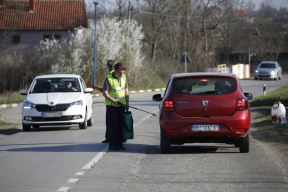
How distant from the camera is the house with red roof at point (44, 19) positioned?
76688 millimetres

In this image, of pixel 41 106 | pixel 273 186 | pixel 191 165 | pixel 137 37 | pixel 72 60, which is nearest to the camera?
pixel 273 186

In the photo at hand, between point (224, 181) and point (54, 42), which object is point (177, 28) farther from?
point (224, 181)

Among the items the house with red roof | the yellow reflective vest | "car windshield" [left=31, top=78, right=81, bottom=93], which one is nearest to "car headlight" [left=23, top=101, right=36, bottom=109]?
"car windshield" [left=31, top=78, right=81, bottom=93]

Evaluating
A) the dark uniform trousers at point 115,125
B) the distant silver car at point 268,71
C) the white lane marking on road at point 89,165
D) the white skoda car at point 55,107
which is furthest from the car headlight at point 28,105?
the distant silver car at point 268,71

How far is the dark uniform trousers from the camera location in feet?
53.2

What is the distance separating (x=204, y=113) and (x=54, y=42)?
135 feet

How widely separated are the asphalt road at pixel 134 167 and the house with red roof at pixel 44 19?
57921 millimetres

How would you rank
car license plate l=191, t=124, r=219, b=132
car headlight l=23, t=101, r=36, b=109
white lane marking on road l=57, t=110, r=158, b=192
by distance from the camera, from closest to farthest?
white lane marking on road l=57, t=110, r=158, b=192 → car license plate l=191, t=124, r=219, b=132 → car headlight l=23, t=101, r=36, b=109

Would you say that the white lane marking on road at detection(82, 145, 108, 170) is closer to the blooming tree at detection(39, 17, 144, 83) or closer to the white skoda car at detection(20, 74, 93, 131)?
the white skoda car at detection(20, 74, 93, 131)

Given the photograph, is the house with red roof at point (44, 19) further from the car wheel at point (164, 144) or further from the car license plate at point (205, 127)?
the car license plate at point (205, 127)

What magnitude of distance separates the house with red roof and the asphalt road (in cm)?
5792

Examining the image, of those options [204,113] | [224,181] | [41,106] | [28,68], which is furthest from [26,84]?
[224,181]

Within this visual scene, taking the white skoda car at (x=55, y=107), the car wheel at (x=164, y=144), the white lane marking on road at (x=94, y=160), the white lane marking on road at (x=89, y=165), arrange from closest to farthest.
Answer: the white lane marking on road at (x=89, y=165) → the white lane marking on road at (x=94, y=160) → the car wheel at (x=164, y=144) → the white skoda car at (x=55, y=107)

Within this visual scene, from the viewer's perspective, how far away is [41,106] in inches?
877
